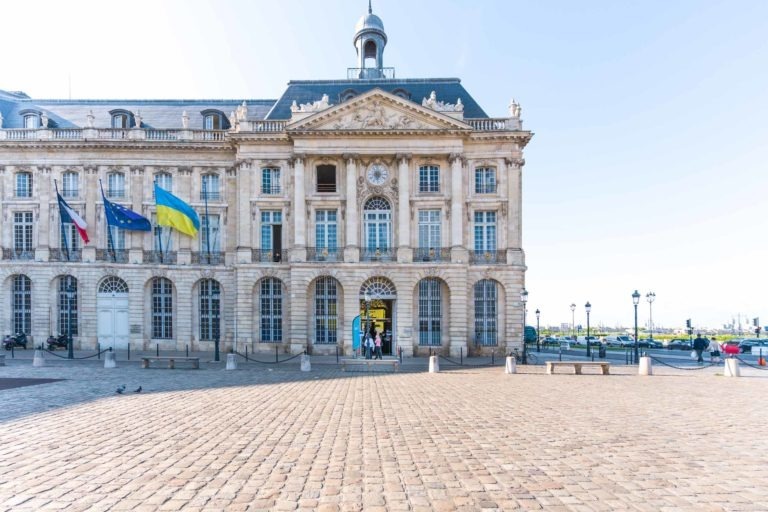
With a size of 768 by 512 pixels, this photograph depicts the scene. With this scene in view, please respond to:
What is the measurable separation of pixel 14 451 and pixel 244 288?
930 inches

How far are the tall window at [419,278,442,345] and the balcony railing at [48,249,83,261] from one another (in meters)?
24.0

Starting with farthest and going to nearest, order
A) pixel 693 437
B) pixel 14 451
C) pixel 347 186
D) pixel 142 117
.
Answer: pixel 142 117 → pixel 347 186 → pixel 693 437 → pixel 14 451

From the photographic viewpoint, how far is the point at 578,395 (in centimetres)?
1466

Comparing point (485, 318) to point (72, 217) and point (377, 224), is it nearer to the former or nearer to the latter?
point (377, 224)

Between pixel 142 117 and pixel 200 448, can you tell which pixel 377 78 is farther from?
pixel 200 448

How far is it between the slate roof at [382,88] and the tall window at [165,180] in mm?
8948

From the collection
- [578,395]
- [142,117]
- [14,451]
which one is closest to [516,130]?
[578,395]

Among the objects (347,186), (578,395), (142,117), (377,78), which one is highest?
(377,78)

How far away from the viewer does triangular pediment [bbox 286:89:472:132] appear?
30.5m

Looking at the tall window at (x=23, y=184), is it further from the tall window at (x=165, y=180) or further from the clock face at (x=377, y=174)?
the clock face at (x=377, y=174)

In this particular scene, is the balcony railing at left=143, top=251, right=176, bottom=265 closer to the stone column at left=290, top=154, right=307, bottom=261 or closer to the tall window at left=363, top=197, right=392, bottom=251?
the stone column at left=290, top=154, right=307, bottom=261

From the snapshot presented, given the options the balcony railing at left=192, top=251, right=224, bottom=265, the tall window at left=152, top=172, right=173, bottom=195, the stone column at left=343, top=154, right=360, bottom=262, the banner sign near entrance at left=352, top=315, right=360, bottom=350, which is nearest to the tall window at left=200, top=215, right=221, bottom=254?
the balcony railing at left=192, top=251, right=224, bottom=265

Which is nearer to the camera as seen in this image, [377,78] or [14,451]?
[14,451]

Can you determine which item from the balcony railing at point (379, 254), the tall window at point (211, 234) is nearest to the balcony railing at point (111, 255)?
the tall window at point (211, 234)
